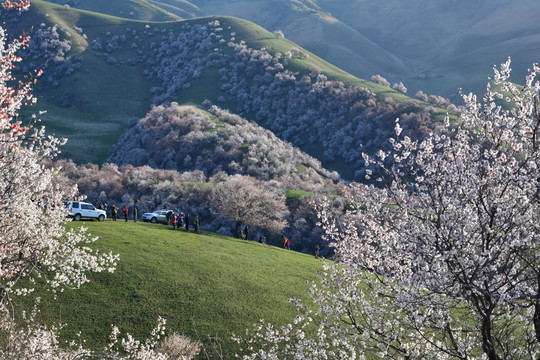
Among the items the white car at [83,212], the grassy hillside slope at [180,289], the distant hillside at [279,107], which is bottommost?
the grassy hillside slope at [180,289]

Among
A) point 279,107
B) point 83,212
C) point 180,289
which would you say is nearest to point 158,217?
point 83,212

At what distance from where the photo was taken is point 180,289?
35.0 metres

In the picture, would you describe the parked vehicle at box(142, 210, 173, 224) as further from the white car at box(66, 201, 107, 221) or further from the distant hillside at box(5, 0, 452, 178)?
the distant hillside at box(5, 0, 452, 178)

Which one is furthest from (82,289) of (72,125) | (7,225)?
(72,125)

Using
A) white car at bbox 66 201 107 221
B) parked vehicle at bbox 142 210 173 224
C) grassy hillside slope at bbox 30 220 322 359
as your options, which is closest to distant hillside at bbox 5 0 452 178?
parked vehicle at bbox 142 210 173 224

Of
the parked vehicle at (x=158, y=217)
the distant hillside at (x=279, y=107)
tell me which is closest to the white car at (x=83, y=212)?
the parked vehicle at (x=158, y=217)

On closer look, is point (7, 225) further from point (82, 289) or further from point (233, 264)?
point (233, 264)

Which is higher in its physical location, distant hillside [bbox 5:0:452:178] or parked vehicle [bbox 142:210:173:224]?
distant hillside [bbox 5:0:452:178]

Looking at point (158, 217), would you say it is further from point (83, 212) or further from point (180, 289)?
point (180, 289)

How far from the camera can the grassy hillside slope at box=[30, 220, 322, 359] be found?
97.1ft

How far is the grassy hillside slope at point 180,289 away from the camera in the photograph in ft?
97.1

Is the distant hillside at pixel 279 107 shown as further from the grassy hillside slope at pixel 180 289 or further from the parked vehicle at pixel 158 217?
the grassy hillside slope at pixel 180 289

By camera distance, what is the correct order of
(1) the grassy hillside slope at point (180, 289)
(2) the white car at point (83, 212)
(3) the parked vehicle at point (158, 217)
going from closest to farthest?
(1) the grassy hillside slope at point (180, 289), (2) the white car at point (83, 212), (3) the parked vehicle at point (158, 217)

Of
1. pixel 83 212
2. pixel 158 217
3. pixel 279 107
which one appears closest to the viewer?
pixel 83 212
